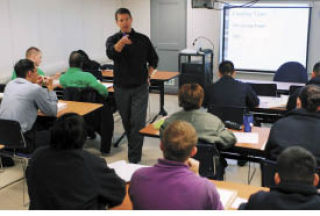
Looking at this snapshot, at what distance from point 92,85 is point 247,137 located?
7.36 feet

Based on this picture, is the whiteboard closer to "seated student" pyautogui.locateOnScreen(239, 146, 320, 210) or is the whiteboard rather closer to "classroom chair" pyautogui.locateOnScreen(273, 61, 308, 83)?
"classroom chair" pyautogui.locateOnScreen(273, 61, 308, 83)

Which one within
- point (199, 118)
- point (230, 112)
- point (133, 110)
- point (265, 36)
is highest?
point (265, 36)

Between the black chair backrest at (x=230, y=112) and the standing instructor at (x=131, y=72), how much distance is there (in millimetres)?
1045

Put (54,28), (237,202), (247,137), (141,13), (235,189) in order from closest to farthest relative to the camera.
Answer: (237,202) < (235,189) < (247,137) < (54,28) < (141,13)

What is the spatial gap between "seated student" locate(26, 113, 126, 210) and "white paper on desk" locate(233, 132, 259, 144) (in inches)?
59.7

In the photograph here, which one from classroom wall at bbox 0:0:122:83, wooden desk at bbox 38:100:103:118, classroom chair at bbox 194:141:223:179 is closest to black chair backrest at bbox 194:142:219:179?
classroom chair at bbox 194:141:223:179

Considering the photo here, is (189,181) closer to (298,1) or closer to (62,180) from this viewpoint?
(62,180)

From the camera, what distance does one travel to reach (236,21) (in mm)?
7984

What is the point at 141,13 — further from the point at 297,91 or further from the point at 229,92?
the point at 297,91

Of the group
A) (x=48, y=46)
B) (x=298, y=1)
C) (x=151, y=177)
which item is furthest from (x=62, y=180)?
(x=298, y=1)

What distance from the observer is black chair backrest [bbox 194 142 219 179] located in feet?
9.89

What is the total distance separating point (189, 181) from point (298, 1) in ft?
21.1

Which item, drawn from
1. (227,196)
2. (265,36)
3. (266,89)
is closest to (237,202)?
(227,196)

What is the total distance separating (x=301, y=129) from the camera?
278 centimetres
